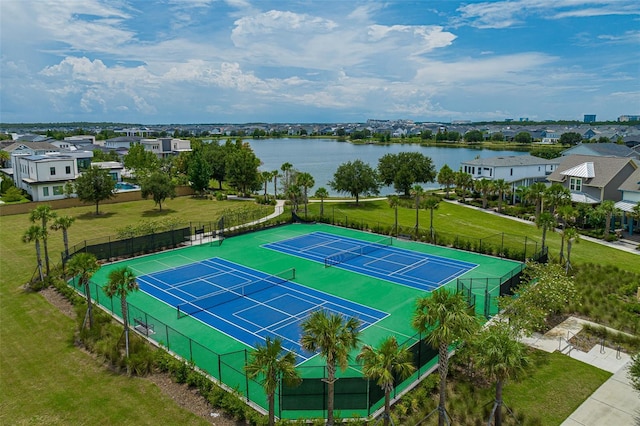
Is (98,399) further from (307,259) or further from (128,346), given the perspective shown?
(307,259)

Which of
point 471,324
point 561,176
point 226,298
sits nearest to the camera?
point 471,324

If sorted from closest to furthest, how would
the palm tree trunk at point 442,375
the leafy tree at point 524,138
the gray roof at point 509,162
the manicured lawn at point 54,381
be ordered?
the palm tree trunk at point 442,375 < the manicured lawn at point 54,381 < the gray roof at point 509,162 < the leafy tree at point 524,138

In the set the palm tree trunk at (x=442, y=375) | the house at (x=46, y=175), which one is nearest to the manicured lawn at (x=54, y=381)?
the palm tree trunk at (x=442, y=375)

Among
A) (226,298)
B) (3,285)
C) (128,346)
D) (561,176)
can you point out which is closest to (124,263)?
(3,285)

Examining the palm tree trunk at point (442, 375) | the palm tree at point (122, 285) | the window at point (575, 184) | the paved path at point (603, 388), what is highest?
the window at point (575, 184)

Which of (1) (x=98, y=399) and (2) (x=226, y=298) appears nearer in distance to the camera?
(1) (x=98, y=399)

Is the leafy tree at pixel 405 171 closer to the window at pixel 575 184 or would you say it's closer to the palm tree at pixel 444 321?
the window at pixel 575 184
